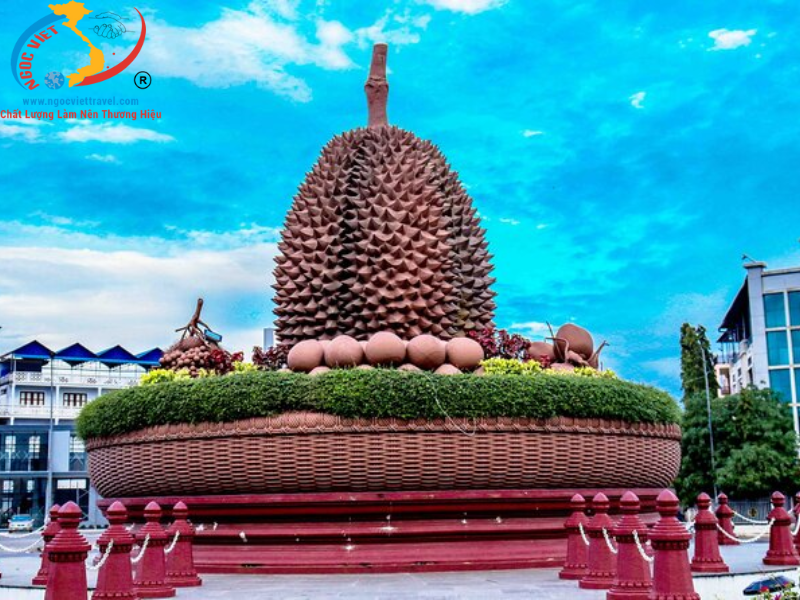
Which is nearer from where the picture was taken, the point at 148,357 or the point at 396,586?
the point at 396,586

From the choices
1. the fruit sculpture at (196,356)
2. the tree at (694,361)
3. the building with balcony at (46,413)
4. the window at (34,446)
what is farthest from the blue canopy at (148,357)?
the fruit sculpture at (196,356)

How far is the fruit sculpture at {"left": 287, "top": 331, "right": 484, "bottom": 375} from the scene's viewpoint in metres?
13.1

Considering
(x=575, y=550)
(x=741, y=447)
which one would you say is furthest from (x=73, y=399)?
(x=575, y=550)

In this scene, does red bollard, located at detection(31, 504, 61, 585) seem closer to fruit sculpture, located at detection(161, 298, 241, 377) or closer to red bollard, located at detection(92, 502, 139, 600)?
red bollard, located at detection(92, 502, 139, 600)

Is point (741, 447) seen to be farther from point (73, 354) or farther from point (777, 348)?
point (73, 354)

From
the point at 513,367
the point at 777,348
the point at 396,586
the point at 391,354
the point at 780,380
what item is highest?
the point at 777,348

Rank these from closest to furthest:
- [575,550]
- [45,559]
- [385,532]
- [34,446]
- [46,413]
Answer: [575,550]
[45,559]
[385,532]
[34,446]
[46,413]

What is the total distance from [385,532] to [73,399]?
63.4 metres

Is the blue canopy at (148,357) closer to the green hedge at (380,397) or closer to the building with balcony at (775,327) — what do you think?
the building with balcony at (775,327)

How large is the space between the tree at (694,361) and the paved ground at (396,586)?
45.3m

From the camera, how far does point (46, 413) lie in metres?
69.0

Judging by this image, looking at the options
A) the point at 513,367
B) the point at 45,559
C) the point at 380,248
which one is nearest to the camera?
the point at 45,559

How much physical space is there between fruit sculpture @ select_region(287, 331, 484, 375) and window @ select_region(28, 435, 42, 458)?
5260 cm

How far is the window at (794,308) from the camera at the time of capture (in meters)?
62.3
